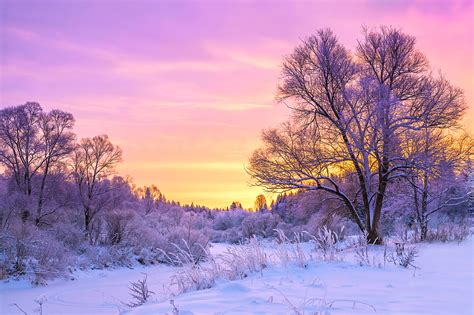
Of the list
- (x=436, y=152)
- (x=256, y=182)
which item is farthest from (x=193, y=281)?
(x=436, y=152)

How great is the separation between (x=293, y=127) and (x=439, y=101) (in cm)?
601

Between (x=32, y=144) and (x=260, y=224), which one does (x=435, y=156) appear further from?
(x=260, y=224)

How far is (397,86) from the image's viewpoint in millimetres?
17906

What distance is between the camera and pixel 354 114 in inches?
640

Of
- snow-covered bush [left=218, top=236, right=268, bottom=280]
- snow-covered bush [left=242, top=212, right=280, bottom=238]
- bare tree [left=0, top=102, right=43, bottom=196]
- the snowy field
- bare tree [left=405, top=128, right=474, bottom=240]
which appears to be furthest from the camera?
snow-covered bush [left=242, top=212, right=280, bottom=238]

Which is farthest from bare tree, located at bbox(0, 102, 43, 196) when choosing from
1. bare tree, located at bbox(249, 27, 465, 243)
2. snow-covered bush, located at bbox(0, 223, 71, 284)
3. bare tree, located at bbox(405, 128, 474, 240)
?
bare tree, located at bbox(405, 128, 474, 240)

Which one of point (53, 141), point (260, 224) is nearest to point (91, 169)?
point (53, 141)

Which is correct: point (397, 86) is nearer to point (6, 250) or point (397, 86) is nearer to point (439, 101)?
point (439, 101)

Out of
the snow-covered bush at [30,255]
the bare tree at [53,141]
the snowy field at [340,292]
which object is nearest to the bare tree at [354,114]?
the snowy field at [340,292]

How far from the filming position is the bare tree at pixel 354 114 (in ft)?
53.6

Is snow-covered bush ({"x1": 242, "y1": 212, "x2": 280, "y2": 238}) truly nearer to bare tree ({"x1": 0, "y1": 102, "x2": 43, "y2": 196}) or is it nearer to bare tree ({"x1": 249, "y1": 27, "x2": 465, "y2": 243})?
bare tree ({"x1": 0, "y1": 102, "x2": 43, "y2": 196})

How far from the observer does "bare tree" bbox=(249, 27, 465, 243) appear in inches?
643

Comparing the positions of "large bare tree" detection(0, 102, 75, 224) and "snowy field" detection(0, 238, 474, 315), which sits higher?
"large bare tree" detection(0, 102, 75, 224)

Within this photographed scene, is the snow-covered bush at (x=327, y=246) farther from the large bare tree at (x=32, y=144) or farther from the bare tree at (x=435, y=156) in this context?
the large bare tree at (x=32, y=144)
